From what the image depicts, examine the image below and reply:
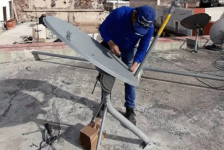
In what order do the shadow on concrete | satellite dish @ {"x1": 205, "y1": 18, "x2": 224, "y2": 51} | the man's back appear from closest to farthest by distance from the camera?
the man's back → the shadow on concrete → satellite dish @ {"x1": 205, "y1": 18, "x2": 224, "y2": 51}

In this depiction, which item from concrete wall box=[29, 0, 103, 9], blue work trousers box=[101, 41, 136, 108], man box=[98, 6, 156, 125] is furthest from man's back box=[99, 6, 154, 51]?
concrete wall box=[29, 0, 103, 9]

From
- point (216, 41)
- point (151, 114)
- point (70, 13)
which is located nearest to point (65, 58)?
point (151, 114)

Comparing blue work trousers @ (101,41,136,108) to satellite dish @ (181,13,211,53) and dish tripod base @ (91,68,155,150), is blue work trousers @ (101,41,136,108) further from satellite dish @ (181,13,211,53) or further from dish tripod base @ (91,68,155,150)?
satellite dish @ (181,13,211,53)

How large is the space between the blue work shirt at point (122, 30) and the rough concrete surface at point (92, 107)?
91 cm

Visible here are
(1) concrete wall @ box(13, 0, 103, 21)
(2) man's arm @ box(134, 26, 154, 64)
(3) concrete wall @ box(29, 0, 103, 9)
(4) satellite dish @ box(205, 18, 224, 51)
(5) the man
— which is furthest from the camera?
(3) concrete wall @ box(29, 0, 103, 9)

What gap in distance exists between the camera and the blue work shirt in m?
2.21

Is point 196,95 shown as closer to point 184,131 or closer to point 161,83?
point 161,83

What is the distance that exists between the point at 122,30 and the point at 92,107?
125 centimetres

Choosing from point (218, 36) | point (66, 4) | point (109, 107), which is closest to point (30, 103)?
point (109, 107)

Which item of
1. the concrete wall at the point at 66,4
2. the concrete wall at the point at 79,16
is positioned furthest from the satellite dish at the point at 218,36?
the concrete wall at the point at 66,4

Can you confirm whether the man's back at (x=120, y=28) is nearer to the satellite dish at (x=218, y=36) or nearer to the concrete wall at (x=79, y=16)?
the satellite dish at (x=218, y=36)

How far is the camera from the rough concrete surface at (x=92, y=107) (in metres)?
2.46

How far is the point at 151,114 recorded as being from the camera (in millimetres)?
2973

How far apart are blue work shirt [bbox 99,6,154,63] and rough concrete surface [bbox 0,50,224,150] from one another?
2.97 ft
